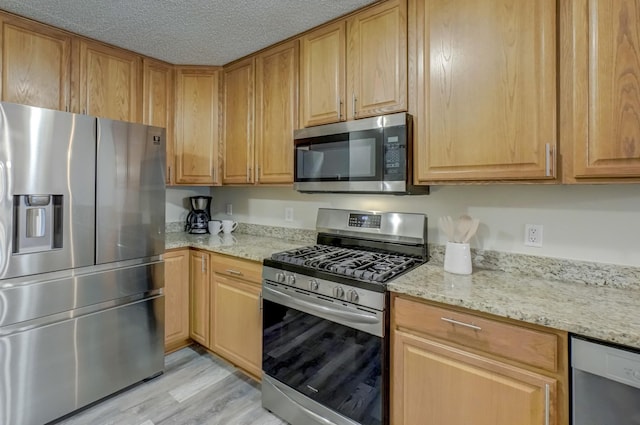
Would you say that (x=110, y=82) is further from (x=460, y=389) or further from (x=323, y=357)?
(x=460, y=389)

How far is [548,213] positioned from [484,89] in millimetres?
674

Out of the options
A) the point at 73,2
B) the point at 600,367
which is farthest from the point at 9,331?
the point at 600,367

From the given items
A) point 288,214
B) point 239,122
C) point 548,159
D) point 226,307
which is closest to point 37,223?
point 226,307

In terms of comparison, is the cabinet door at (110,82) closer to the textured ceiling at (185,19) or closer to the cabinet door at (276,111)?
the textured ceiling at (185,19)

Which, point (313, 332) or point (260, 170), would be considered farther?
point (260, 170)

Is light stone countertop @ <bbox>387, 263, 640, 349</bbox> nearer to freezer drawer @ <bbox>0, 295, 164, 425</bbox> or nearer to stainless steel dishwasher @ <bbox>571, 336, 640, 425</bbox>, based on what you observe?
stainless steel dishwasher @ <bbox>571, 336, 640, 425</bbox>

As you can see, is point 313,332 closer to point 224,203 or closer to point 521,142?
point 521,142

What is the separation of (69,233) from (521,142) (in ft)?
7.50

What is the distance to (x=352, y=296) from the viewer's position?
1.47m

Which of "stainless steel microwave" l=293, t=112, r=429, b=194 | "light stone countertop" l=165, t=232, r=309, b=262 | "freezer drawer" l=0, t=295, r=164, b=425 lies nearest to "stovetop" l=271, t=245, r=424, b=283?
"light stone countertop" l=165, t=232, r=309, b=262

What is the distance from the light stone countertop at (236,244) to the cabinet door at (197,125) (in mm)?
485

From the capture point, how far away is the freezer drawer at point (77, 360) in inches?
63.2

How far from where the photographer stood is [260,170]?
7.86ft

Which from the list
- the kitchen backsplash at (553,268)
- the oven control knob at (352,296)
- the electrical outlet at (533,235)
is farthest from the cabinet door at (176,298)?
the electrical outlet at (533,235)
